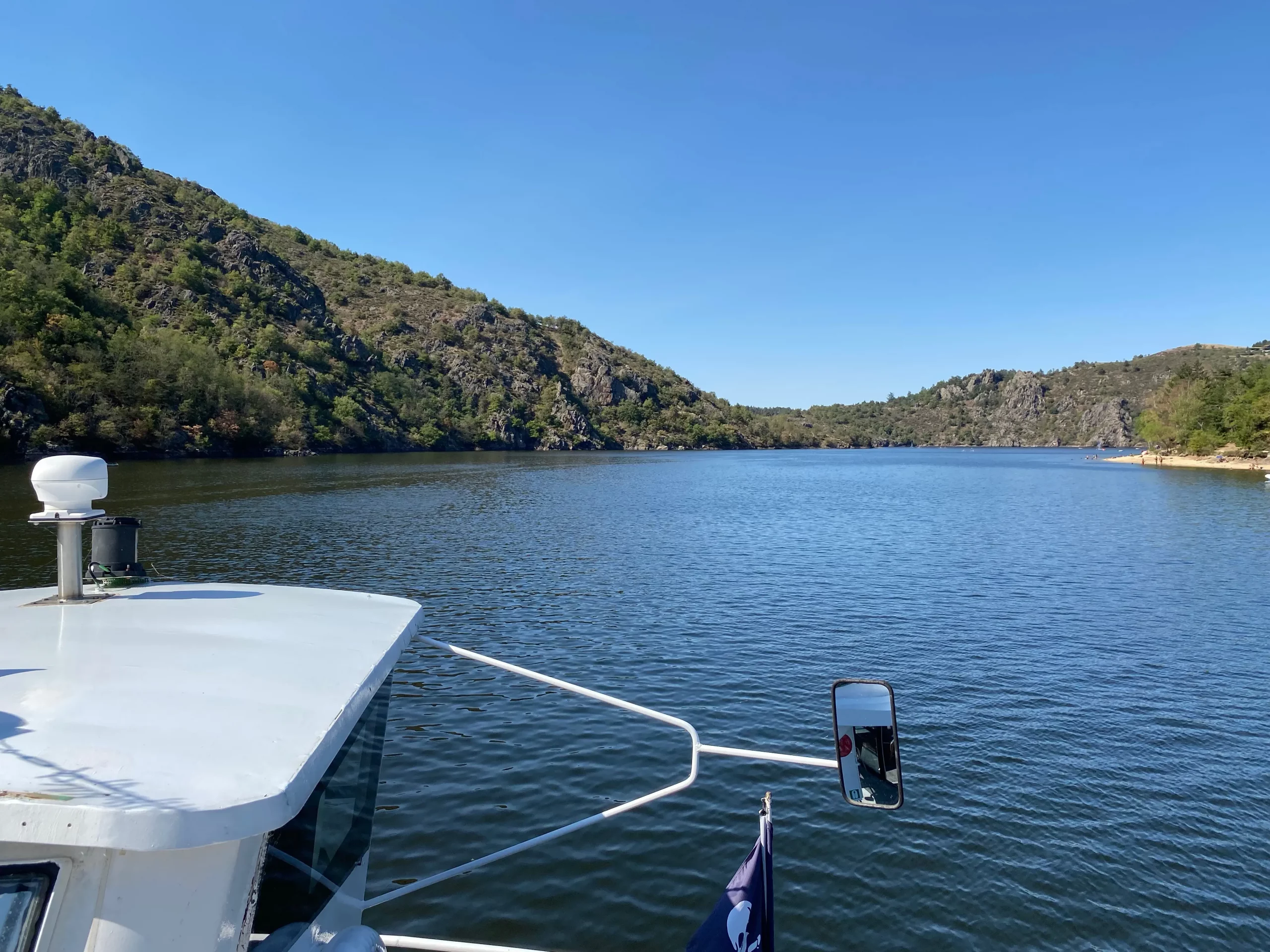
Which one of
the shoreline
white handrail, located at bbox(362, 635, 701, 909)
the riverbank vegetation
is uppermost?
the riverbank vegetation

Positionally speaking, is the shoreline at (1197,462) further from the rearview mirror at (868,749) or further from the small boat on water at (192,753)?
the small boat on water at (192,753)

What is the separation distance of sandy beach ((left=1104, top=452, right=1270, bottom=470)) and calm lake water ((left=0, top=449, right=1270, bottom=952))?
80.7 metres

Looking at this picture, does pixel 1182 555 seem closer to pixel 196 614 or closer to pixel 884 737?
pixel 884 737

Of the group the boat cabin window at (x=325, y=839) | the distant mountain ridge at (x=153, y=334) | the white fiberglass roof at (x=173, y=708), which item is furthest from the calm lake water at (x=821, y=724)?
the distant mountain ridge at (x=153, y=334)

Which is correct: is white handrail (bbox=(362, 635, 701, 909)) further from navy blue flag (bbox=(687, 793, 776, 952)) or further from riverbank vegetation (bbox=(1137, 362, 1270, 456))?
riverbank vegetation (bbox=(1137, 362, 1270, 456))

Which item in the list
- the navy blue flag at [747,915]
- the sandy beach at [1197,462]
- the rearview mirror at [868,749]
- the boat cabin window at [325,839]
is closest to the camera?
the navy blue flag at [747,915]

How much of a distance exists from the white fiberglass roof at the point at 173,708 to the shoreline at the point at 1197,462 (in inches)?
4851

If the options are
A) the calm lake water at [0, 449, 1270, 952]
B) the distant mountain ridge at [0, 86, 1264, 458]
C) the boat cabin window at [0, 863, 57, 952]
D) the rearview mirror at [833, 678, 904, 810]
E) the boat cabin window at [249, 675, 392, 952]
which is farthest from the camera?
the distant mountain ridge at [0, 86, 1264, 458]

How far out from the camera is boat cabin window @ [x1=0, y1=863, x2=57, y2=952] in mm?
2881

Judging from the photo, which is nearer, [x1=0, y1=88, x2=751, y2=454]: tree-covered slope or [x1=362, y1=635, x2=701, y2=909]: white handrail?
[x1=362, y1=635, x2=701, y2=909]: white handrail

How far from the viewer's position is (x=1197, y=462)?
11912 cm

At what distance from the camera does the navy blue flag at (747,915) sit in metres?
4.16

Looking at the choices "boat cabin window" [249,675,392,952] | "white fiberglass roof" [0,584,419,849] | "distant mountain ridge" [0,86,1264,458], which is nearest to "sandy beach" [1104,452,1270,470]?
"distant mountain ridge" [0,86,1264,458]

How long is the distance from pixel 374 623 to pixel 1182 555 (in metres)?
39.0
